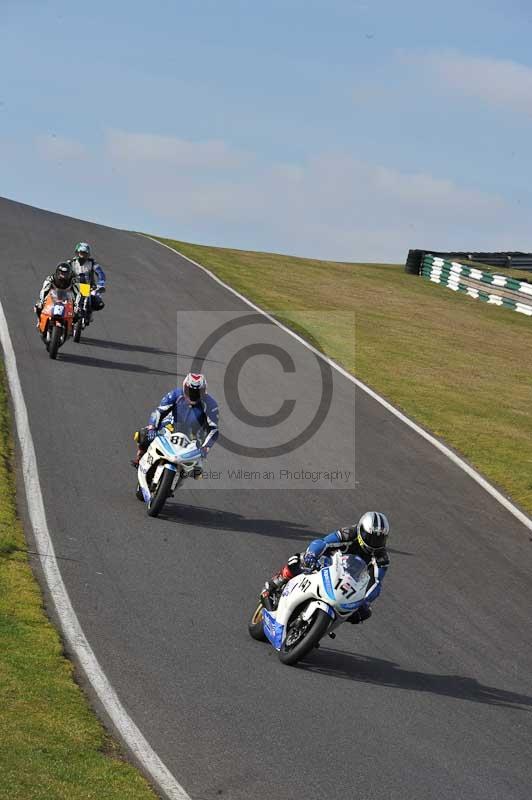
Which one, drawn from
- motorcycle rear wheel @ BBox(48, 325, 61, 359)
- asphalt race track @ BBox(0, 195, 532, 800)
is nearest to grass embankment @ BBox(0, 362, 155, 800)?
asphalt race track @ BBox(0, 195, 532, 800)

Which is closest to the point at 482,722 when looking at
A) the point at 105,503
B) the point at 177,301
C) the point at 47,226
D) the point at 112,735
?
the point at 112,735

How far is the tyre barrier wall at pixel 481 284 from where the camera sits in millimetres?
47281

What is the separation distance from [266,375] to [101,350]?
375cm

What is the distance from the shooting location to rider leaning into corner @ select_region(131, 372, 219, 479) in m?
16.0

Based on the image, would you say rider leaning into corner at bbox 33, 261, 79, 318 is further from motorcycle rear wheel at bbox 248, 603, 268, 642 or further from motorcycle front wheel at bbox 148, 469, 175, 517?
motorcycle rear wheel at bbox 248, 603, 268, 642

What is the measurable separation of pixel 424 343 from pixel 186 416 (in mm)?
21379

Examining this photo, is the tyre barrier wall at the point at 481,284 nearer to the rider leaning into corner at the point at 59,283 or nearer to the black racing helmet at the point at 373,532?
the rider leaning into corner at the point at 59,283

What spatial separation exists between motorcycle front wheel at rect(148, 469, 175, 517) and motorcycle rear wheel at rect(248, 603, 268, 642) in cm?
362

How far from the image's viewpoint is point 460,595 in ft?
47.3

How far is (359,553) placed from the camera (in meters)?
11.4

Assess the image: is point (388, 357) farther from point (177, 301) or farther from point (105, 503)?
point (105, 503)

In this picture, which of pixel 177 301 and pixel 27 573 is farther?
pixel 177 301

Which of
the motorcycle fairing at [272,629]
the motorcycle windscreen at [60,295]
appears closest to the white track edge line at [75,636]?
the motorcycle fairing at [272,629]

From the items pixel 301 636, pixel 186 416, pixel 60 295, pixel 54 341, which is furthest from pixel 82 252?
pixel 301 636
